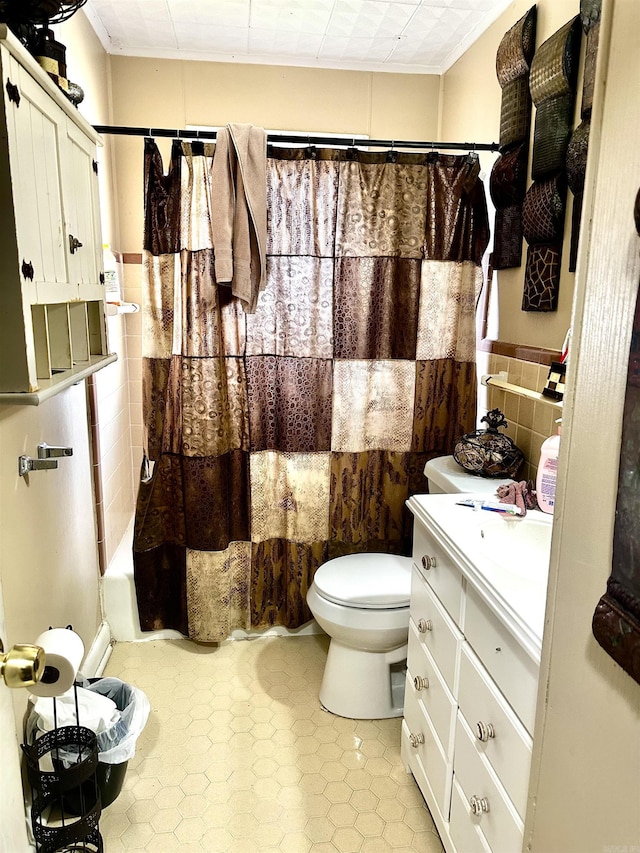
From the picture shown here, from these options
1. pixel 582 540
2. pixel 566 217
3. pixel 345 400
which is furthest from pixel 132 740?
pixel 566 217

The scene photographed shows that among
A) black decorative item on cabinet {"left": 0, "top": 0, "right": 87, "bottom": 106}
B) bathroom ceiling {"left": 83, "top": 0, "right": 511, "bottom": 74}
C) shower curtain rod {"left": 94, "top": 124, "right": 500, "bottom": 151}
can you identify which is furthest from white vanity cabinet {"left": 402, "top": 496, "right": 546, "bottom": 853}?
bathroom ceiling {"left": 83, "top": 0, "right": 511, "bottom": 74}

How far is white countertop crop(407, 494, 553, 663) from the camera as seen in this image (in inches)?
44.5

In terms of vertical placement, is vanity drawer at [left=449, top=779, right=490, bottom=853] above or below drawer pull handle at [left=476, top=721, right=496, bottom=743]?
below

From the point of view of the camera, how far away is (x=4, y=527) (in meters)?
1.44

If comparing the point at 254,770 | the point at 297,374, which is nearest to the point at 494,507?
the point at 297,374

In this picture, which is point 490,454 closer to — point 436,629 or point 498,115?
point 436,629

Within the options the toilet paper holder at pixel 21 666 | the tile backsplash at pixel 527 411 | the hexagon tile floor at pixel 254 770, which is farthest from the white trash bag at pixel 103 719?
the tile backsplash at pixel 527 411

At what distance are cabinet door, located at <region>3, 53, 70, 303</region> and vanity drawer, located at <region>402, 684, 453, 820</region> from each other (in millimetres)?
1410

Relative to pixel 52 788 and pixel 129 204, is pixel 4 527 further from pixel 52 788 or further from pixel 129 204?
pixel 129 204

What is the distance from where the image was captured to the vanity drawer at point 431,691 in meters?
1.48

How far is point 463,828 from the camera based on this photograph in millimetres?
1404

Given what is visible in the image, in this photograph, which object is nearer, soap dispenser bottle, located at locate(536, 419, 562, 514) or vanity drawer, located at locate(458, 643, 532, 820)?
vanity drawer, located at locate(458, 643, 532, 820)

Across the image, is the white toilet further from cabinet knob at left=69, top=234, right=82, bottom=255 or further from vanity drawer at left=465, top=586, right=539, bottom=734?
cabinet knob at left=69, top=234, right=82, bottom=255

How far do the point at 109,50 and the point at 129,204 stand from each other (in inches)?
24.1
